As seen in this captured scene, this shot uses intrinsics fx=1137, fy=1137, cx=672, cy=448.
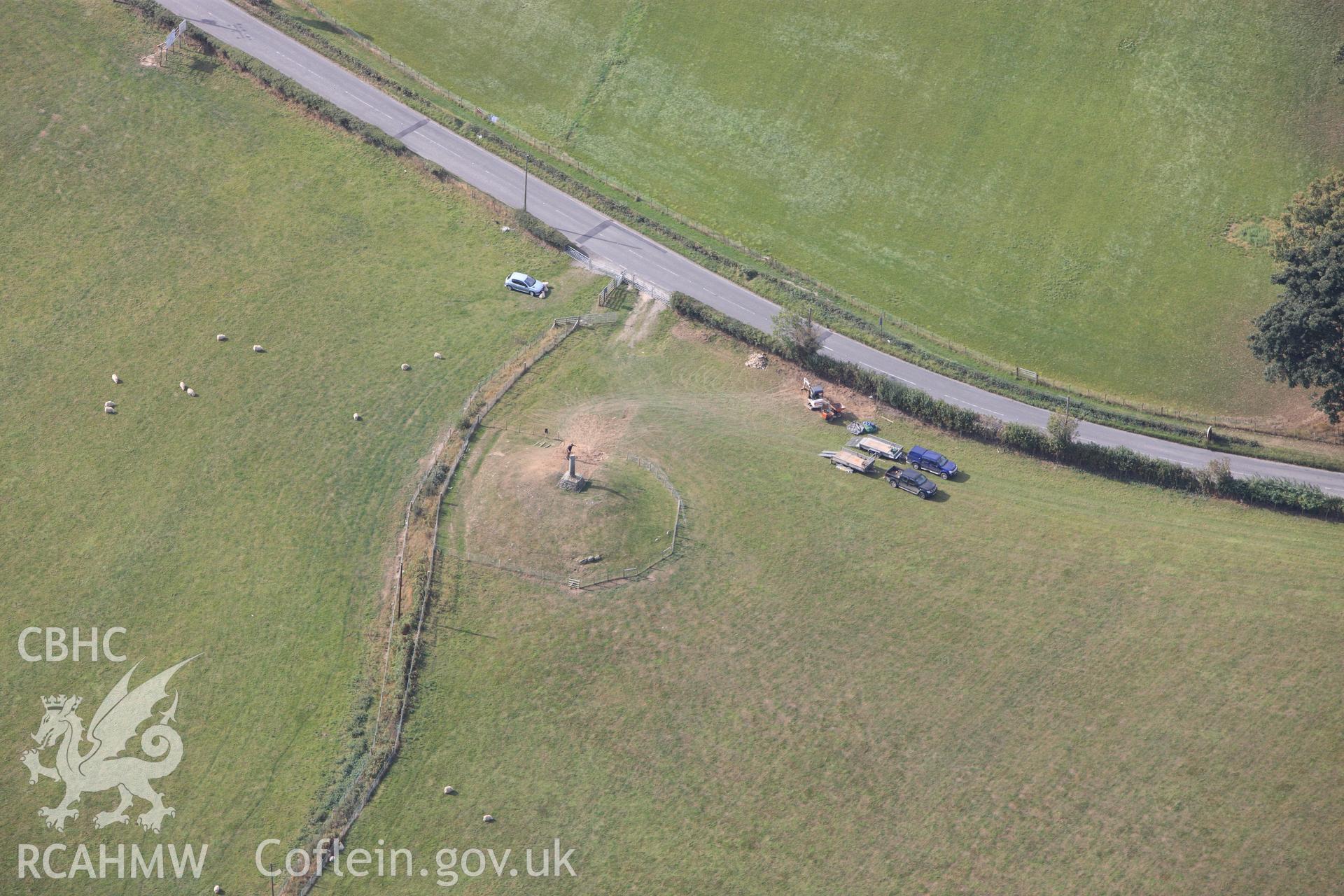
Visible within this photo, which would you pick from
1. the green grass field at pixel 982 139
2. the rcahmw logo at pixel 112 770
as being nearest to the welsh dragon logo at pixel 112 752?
the rcahmw logo at pixel 112 770

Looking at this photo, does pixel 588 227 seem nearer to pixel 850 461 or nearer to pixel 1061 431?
pixel 850 461

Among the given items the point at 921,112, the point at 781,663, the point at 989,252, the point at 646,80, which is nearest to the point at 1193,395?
the point at 989,252

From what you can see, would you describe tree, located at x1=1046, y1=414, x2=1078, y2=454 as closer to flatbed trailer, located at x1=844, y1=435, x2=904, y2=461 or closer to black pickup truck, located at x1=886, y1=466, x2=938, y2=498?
black pickup truck, located at x1=886, y1=466, x2=938, y2=498

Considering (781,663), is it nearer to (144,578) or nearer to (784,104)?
(144,578)

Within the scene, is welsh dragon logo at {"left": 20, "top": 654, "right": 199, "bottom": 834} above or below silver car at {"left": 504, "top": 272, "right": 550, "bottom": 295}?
below

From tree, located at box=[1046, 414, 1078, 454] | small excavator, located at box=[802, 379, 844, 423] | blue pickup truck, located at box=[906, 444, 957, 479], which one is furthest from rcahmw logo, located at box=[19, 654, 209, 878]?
tree, located at box=[1046, 414, 1078, 454]

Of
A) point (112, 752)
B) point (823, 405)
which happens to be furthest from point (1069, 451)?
point (112, 752)
